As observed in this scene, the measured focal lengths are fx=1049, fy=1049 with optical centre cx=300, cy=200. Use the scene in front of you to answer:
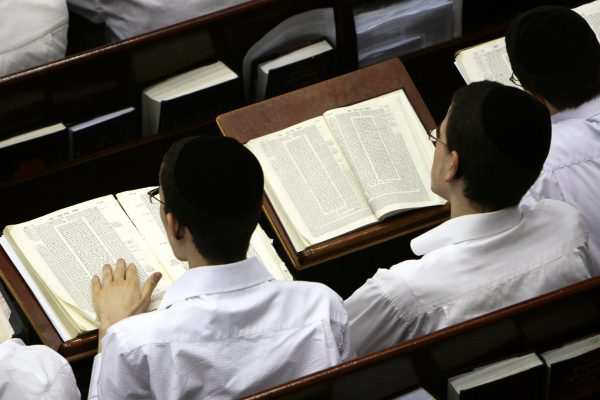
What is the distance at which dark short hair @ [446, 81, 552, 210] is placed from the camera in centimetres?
196

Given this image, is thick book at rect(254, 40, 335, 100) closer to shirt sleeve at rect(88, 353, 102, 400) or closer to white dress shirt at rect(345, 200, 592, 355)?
white dress shirt at rect(345, 200, 592, 355)

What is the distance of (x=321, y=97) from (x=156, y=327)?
3.17ft

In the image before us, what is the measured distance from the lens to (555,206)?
2.07m

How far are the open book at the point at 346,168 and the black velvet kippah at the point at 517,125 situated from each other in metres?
Result: 0.45

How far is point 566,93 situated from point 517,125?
0.43 metres

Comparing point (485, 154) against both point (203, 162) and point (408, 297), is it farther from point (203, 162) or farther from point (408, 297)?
point (203, 162)

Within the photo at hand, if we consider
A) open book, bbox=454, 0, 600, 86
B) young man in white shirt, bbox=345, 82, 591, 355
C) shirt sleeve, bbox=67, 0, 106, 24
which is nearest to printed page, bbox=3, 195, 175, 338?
young man in white shirt, bbox=345, 82, 591, 355

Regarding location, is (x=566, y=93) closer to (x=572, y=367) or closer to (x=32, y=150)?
(x=572, y=367)

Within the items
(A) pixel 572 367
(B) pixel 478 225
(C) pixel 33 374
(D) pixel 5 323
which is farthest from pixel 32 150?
(A) pixel 572 367

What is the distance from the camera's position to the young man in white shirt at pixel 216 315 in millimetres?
1762

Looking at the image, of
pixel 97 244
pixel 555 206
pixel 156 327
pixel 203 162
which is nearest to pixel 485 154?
pixel 555 206

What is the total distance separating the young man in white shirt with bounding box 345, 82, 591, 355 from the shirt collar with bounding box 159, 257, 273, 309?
292mm

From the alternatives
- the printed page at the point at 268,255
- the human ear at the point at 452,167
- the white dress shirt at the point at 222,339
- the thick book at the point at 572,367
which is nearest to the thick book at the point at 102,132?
the printed page at the point at 268,255

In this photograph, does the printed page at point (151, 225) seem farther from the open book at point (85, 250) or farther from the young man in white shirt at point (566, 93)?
the young man in white shirt at point (566, 93)
